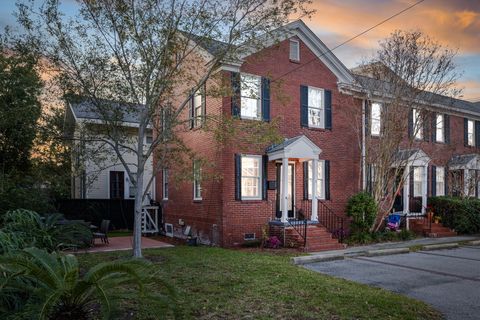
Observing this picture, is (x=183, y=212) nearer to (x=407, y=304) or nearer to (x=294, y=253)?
(x=294, y=253)

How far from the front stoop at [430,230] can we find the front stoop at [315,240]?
541 centimetres

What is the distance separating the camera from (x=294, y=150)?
13.1m

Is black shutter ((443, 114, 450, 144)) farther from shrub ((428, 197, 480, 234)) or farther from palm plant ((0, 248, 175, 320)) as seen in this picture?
palm plant ((0, 248, 175, 320))

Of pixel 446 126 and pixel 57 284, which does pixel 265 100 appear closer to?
pixel 57 284

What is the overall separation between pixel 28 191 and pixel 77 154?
66.3 inches

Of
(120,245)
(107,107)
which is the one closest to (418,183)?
(120,245)

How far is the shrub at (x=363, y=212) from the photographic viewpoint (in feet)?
47.8

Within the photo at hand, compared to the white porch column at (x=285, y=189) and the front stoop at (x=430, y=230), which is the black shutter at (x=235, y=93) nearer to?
the white porch column at (x=285, y=189)

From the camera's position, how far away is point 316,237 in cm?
1298

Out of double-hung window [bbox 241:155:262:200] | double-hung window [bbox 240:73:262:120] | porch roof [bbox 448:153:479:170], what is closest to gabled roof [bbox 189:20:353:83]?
double-hung window [bbox 240:73:262:120]

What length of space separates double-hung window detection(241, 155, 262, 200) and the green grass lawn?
4300mm

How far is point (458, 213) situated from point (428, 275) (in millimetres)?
10074

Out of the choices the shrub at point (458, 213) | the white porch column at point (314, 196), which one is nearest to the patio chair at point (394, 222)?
the shrub at point (458, 213)

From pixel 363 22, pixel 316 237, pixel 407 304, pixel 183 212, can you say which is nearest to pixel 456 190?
pixel 316 237
